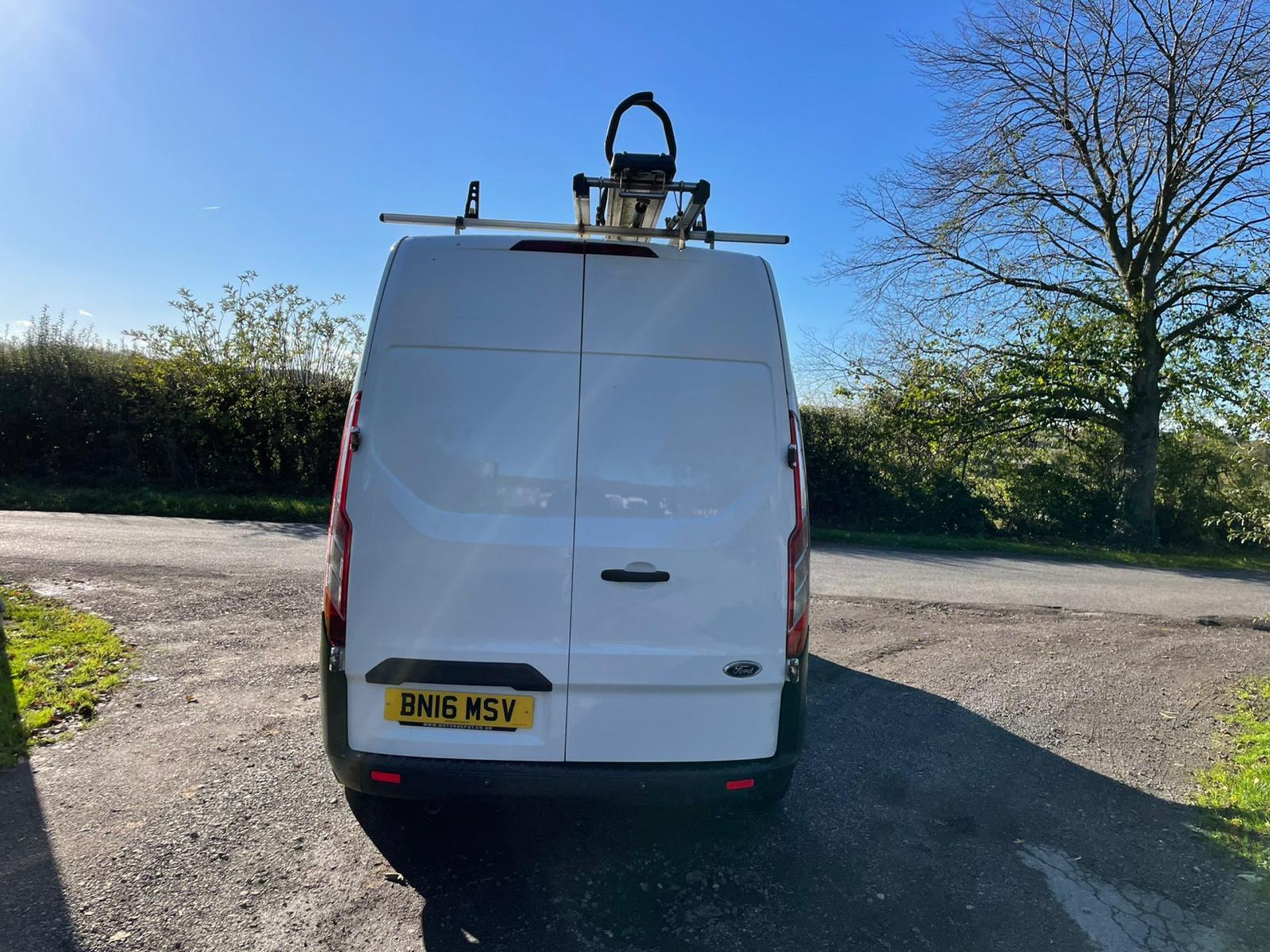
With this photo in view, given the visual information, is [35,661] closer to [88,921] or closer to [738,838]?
[88,921]

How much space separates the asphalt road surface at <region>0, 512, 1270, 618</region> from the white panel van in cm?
630

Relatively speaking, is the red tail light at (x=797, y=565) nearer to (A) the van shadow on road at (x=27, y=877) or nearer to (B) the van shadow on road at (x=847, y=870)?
(B) the van shadow on road at (x=847, y=870)

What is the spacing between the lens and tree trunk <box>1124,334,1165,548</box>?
16.1 metres

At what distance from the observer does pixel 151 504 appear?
13227mm

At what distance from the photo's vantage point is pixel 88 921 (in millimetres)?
2654

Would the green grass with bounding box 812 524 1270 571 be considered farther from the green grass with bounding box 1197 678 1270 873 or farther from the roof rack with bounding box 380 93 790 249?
the roof rack with bounding box 380 93 790 249

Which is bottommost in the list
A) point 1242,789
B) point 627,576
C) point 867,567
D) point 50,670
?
point 1242,789

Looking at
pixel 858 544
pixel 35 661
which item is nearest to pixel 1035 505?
pixel 858 544

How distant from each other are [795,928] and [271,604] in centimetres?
582

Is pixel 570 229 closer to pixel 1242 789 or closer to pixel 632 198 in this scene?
pixel 632 198

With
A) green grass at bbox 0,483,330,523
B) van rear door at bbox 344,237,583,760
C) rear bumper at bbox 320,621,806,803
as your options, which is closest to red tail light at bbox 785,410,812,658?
rear bumper at bbox 320,621,806,803

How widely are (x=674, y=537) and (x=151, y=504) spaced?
1328cm

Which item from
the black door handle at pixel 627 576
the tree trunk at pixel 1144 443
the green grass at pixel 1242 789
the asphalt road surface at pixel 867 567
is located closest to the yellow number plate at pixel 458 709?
the black door handle at pixel 627 576

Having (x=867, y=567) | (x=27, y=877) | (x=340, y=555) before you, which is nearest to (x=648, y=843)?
(x=340, y=555)
